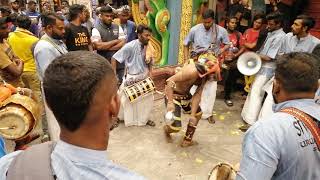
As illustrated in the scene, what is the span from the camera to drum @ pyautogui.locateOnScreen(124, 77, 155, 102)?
17.2 ft

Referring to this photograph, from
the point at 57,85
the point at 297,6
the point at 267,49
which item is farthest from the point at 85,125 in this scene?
the point at 297,6

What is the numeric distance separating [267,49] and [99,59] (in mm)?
4875

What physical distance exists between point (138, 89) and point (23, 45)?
1.84m

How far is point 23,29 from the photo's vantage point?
15.6 feet

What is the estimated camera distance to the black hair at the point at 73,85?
3.36 feet

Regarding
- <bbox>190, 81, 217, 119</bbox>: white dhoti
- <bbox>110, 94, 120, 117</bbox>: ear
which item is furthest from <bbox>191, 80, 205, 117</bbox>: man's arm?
<bbox>110, 94, 120, 117</bbox>: ear

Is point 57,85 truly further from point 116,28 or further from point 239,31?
point 239,31

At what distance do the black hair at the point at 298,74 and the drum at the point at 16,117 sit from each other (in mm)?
2442

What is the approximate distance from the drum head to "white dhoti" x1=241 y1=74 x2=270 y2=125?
12.8 feet

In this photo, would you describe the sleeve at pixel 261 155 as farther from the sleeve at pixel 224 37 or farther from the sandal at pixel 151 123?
the sleeve at pixel 224 37

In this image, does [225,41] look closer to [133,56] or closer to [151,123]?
[133,56]

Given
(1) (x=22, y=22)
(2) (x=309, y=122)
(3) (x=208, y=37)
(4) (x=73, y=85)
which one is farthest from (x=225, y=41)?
(4) (x=73, y=85)

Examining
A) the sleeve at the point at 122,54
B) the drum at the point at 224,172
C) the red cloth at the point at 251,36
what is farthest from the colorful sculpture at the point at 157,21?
the drum at the point at 224,172

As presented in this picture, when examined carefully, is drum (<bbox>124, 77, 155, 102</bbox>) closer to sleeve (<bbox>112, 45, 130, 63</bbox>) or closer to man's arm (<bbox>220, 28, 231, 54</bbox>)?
sleeve (<bbox>112, 45, 130, 63</bbox>)
